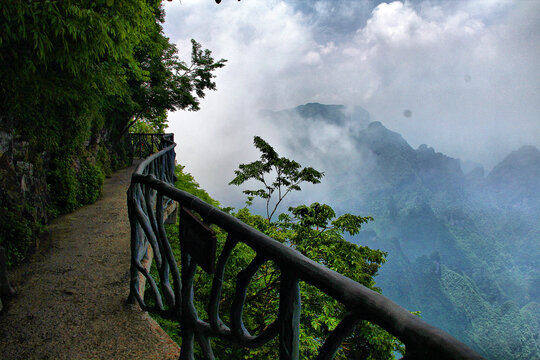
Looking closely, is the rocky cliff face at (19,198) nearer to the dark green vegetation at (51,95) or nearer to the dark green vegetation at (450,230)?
the dark green vegetation at (51,95)

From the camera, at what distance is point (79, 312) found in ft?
9.45

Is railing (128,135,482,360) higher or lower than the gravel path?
higher

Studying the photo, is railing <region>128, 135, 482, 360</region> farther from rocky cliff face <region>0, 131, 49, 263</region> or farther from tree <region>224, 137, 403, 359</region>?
tree <region>224, 137, 403, 359</region>

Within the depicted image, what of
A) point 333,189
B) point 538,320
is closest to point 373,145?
point 333,189

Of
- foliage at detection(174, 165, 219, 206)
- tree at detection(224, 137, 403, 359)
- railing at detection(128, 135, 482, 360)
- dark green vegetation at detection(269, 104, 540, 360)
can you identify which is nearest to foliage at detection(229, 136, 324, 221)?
foliage at detection(174, 165, 219, 206)

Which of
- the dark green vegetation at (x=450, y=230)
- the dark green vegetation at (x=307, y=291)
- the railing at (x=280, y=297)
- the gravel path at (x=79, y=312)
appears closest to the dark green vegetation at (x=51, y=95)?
the gravel path at (x=79, y=312)

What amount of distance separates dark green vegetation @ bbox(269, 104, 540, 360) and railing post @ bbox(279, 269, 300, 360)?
2752 inches

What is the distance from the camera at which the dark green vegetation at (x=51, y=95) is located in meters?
3.64

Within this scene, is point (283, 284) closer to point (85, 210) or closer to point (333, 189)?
point (85, 210)

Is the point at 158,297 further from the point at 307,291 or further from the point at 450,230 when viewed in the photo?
the point at 450,230

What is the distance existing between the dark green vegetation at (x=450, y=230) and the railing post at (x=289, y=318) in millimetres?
69904

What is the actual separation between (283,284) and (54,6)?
425 centimetres

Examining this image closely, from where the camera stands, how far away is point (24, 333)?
104 inches

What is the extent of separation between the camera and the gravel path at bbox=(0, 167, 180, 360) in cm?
242
